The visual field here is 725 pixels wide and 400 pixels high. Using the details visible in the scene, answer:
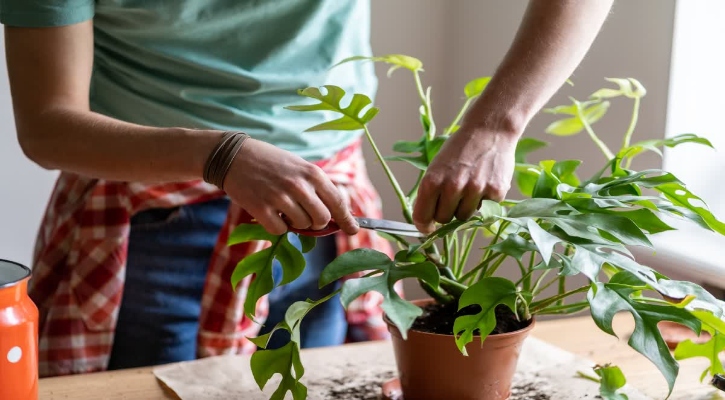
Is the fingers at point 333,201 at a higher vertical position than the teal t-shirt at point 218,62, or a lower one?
lower

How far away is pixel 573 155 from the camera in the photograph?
1.77 meters

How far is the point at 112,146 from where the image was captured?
0.98 meters

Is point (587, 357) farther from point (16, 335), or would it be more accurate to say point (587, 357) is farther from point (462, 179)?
point (16, 335)

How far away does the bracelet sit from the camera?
0.88 meters

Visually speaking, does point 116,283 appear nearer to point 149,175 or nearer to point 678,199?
point 149,175

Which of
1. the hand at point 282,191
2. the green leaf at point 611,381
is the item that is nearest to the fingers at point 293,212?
the hand at point 282,191

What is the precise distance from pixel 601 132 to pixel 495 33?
16.9 inches

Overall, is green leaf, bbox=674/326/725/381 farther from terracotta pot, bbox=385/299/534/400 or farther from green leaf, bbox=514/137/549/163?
green leaf, bbox=514/137/549/163

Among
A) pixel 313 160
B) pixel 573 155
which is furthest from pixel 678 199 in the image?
pixel 573 155

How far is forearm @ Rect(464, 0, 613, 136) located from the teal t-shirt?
367mm

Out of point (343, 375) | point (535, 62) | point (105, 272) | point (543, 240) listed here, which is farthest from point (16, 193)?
point (543, 240)

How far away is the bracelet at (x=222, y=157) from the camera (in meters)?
0.88

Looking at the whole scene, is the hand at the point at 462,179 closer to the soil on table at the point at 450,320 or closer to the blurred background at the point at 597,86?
the soil on table at the point at 450,320

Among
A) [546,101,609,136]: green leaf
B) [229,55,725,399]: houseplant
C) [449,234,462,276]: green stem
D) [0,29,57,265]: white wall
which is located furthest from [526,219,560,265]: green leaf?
[0,29,57,265]: white wall
